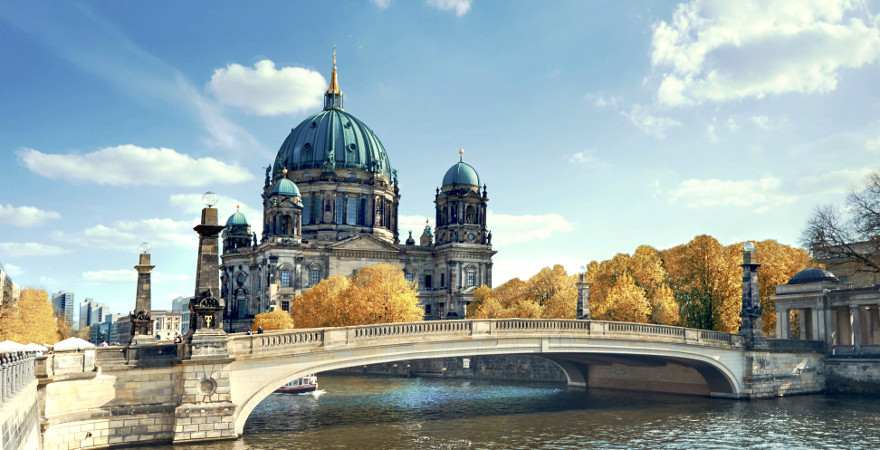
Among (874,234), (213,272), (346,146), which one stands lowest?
(213,272)

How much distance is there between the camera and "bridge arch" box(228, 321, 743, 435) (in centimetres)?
3494

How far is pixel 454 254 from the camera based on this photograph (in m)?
113

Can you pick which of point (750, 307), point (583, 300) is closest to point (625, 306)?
point (583, 300)

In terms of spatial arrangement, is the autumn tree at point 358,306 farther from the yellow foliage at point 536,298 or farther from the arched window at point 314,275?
the arched window at point 314,275

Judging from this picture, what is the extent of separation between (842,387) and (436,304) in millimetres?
65477

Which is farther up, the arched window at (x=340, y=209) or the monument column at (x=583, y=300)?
the arched window at (x=340, y=209)

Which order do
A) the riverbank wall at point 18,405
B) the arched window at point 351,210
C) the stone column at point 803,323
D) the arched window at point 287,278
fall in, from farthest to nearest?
the arched window at point 351,210, the arched window at point 287,278, the stone column at point 803,323, the riverbank wall at point 18,405

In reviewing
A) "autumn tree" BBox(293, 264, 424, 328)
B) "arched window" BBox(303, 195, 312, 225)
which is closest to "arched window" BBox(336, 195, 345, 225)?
"arched window" BBox(303, 195, 312, 225)

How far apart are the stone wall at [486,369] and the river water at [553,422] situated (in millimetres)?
11575

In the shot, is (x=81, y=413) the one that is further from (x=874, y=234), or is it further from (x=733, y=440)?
(x=874, y=234)

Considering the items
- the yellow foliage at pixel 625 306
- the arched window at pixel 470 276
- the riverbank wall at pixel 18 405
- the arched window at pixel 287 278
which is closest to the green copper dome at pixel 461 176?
the arched window at pixel 470 276

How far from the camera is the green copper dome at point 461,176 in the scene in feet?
374

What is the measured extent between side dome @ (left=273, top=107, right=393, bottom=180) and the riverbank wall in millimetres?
92095

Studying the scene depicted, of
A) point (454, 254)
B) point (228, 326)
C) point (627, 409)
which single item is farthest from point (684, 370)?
point (228, 326)
